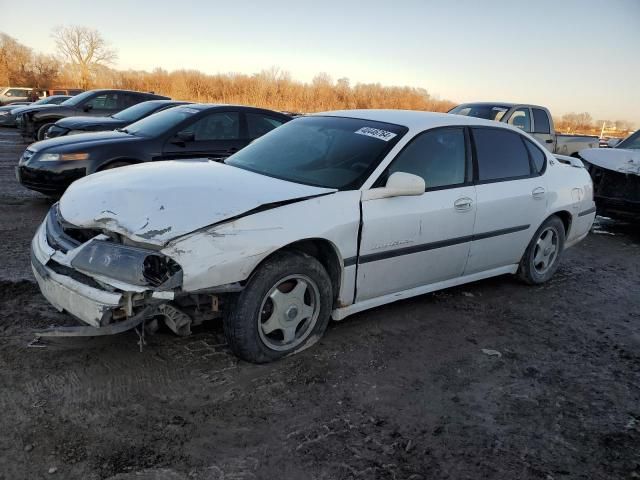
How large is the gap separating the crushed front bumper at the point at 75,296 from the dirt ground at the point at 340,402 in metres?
0.40

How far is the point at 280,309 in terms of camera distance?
10.2 ft

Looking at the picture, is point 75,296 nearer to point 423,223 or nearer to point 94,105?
point 423,223

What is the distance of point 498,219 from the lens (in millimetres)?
4273

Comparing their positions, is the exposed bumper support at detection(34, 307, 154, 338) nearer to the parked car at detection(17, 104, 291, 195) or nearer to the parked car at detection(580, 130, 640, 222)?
the parked car at detection(17, 104, 291, 195)

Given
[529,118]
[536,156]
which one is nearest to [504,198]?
[536,156]

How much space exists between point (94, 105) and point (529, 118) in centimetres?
1002

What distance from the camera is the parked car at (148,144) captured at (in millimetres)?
6230

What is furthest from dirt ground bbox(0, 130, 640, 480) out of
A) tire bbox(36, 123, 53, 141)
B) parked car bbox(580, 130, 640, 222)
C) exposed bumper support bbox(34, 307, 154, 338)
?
tire bbox(36, 123, 53, 141)

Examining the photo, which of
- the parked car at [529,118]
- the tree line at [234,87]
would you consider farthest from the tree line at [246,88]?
the parked car at [529,118]

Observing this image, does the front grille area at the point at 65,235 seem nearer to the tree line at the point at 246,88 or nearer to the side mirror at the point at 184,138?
the side mirror at the point at 184,138

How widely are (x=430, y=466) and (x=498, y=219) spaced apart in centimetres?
250

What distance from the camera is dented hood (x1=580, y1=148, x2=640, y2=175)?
7227 millimetres

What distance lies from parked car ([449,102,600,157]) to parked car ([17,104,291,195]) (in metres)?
5.14

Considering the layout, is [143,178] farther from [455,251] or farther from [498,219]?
[498,219]
